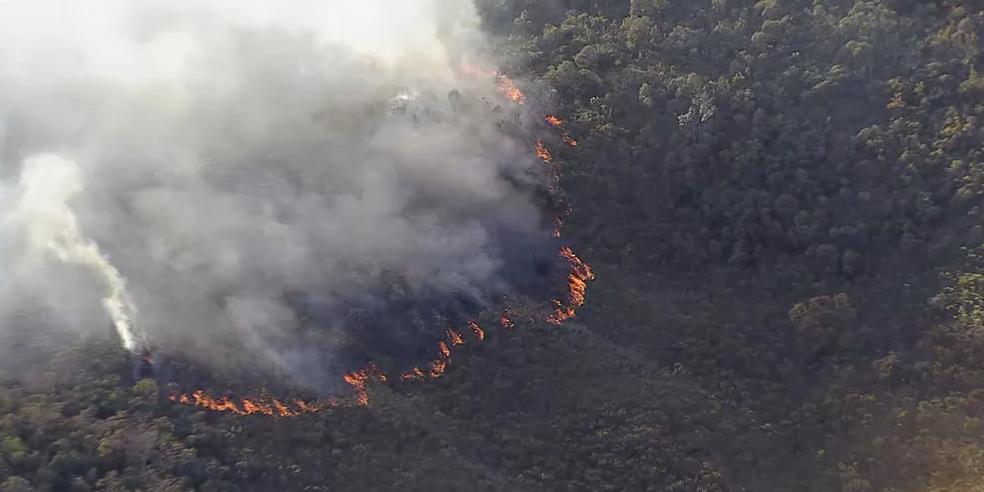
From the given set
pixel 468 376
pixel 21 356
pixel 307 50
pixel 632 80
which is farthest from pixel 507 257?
pixel 21 356

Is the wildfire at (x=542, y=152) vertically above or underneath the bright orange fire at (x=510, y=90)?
underneath

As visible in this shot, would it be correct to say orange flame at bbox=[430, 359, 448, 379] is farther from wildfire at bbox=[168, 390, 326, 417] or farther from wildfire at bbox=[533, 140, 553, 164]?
wildfire at bbox=[533, 140, 553, 164]

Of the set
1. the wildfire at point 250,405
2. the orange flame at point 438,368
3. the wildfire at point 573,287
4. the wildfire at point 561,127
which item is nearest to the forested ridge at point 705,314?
the wildfire at point 561,127

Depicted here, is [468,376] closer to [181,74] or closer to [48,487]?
[48,487]

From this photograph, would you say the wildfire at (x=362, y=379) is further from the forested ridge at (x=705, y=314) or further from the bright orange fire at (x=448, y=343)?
the forested ridge at (x=705, y=314)

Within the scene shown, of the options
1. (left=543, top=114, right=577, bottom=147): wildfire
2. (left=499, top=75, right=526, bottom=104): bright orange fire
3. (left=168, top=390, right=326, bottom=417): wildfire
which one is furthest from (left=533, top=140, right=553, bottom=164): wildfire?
(left=168, top=390, right=326, bottom=417): wildfire
